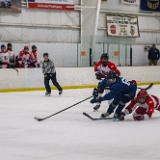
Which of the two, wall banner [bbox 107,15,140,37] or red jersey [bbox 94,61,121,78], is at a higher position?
wall banner [bbox 107,15,140,37]

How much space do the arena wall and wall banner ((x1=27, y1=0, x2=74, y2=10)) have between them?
3457 millimetres

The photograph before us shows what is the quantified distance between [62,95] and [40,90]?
2.05 m

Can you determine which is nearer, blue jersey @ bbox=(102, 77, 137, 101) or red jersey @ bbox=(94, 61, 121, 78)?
blue jersey @ bbox=(102, 77, 137, 101)

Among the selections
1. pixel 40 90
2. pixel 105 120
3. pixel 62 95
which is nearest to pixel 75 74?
pixel 40 90

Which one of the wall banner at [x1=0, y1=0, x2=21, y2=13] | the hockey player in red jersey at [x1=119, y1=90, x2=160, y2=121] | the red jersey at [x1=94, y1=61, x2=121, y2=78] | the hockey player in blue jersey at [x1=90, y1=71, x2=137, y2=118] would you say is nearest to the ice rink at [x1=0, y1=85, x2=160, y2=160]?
the hockey player in red jersey at [x1=119, y1=90, x2=160, y2=121]

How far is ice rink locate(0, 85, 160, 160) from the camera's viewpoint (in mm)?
5591

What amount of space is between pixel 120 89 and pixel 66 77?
898cm

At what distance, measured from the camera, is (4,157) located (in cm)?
544

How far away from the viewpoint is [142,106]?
28.3ft

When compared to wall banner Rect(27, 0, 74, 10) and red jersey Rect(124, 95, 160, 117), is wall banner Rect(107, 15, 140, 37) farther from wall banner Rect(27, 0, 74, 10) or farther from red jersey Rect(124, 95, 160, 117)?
red jersey Rect(124, 95, 160, 117)

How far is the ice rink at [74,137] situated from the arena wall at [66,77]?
216 inches

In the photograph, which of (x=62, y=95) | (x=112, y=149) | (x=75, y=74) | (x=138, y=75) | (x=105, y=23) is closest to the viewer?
(x=112, y=149)

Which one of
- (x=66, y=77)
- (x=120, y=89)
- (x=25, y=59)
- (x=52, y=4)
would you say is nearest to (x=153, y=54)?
(x=52, y=4)

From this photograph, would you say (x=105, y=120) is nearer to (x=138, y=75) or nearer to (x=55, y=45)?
(x=138, y=75)
